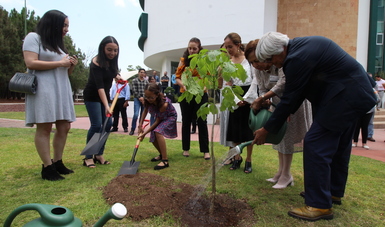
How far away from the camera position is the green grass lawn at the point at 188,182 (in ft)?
7.57

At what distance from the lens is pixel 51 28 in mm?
3043

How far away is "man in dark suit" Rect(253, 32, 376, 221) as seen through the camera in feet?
7.16

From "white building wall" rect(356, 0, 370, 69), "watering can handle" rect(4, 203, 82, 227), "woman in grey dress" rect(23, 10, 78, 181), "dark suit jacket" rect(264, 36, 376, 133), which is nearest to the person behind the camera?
"watering can handle" rect(4, 203, 82, 227)

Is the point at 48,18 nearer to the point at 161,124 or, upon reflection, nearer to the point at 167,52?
the point at 161,124

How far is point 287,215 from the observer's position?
2.39 m

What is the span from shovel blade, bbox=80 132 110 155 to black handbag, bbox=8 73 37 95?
99 cm

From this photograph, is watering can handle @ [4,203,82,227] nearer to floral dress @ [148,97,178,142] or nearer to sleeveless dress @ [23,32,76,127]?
sleeveless dress @ [23,32,76,127]

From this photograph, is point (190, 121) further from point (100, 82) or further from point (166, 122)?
point (100, 82)

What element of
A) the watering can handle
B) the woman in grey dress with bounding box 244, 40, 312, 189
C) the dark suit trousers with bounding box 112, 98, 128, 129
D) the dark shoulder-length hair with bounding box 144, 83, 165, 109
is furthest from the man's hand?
the dark suit trousers with bounding box 112, 98, 128, 129

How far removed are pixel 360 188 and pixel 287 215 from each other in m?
1.42

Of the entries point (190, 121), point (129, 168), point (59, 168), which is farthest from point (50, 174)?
point (190, 121)

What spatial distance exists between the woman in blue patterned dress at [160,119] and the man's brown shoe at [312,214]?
6.46 feet

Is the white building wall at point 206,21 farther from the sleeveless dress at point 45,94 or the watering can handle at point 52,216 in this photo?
the watering can handle at point 52,216

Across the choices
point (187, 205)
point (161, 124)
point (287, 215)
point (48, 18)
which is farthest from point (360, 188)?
point (48, 18)
